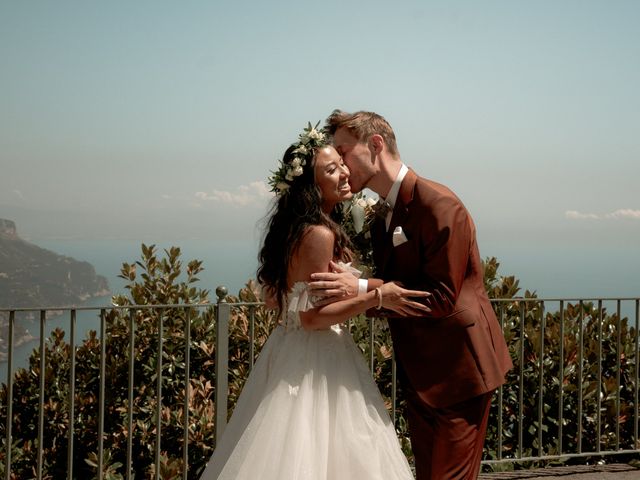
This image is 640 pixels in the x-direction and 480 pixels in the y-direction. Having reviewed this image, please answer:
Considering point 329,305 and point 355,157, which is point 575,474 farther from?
point 355,157

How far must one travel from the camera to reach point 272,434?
295 centimetres

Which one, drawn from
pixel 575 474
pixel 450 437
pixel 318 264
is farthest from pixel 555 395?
pixel 318 264

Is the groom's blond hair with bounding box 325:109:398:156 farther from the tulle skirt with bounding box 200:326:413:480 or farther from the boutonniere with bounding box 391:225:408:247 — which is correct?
the tulle skirt with bounding box 200:326:413:480

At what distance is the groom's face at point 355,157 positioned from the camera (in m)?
2.97

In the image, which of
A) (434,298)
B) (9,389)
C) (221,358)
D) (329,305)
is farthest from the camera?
(221,358)

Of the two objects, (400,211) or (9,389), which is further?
(9,389)

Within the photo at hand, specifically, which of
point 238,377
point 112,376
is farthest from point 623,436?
point 112,376

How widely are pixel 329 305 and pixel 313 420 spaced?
45cm

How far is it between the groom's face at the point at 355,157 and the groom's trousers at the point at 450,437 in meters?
0.86

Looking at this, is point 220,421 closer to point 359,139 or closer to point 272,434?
point 272,434

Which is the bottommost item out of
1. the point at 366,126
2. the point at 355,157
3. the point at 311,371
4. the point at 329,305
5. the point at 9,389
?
the point at 9,389

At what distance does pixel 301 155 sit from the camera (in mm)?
3039

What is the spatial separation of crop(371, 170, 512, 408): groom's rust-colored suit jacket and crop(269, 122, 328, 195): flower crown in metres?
0.39

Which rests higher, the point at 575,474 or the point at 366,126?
the point at 366,126
